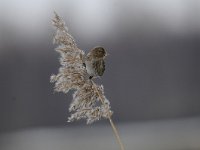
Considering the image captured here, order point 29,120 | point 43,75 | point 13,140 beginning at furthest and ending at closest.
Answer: point 43,75
point 29,120
point 13,140

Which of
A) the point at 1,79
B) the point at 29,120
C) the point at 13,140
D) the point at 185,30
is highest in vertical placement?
the point at 185,30

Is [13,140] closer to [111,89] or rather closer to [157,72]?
[111,89]

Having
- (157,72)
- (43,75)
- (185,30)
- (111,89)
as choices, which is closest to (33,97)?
(43,75)

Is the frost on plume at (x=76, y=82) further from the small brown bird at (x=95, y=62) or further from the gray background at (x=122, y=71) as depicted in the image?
the gray background at (x=122, y=71)

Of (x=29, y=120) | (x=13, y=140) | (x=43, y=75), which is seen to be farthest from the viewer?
(x=43, y=75)

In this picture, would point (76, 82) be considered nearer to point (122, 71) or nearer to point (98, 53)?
point (98, 53)

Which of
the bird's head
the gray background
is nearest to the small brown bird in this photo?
the bird's head

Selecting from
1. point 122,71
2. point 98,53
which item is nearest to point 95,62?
point 98,53
